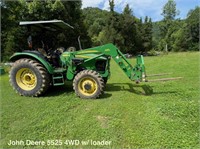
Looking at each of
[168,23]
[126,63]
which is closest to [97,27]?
[168,23]

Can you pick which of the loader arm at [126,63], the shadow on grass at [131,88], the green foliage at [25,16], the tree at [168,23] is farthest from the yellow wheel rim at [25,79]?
the tree at [168,23]

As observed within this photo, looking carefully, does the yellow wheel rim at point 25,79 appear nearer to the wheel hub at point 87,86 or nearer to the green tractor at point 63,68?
the green tractor at point 63,68

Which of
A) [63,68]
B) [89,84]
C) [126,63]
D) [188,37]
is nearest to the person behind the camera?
[89,84]

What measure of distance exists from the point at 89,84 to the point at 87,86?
82mm

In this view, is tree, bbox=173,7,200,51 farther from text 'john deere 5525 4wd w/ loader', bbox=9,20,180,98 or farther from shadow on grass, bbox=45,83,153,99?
text 'john deere 5525 4wd w/ loader', bbox=9,20,180,98

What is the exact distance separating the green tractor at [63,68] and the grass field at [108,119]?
37cm

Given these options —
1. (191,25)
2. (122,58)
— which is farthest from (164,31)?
(122,58)

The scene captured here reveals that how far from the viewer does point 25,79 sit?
6.17 metres

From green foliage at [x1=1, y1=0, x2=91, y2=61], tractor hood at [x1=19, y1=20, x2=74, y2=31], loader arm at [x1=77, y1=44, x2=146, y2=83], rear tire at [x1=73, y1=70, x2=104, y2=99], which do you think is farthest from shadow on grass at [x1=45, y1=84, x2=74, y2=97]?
green foliage at [x1=1, y1=0, x2=91, y2=61]

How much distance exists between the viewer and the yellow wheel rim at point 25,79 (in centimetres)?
605

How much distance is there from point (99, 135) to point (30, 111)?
209 cm

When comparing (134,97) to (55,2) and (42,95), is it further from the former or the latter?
(55,2)

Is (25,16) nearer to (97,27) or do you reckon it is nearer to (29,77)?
(29,77)

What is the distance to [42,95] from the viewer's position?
19.8 feet
